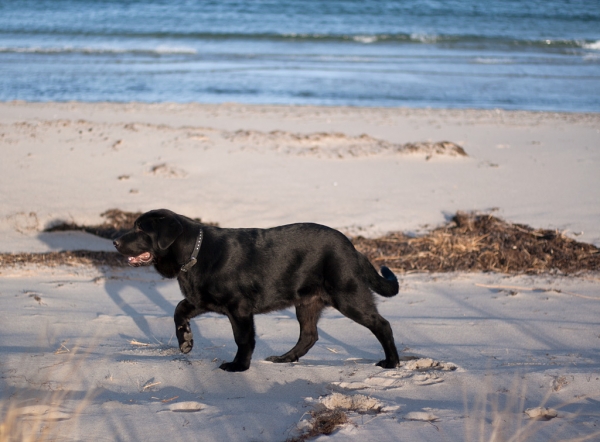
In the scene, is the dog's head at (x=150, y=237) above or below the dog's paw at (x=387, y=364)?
above

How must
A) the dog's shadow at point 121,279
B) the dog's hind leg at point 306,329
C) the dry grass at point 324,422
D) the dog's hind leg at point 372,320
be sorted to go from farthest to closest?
the dog's shadow at point 121,279 < the dog's hind leg at point 306,329 < the dog's hind leg at point 372,320 < the dry grass at point 324,422

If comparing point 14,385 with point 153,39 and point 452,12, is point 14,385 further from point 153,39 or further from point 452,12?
point 452,12

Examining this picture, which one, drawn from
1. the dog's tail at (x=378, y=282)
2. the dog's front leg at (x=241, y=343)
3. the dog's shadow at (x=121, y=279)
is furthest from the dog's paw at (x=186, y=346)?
the dog's tail at (x=378, y=282)

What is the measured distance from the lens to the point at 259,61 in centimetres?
2319

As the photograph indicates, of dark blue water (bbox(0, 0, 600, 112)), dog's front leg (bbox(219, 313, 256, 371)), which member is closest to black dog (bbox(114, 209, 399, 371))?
dog's front leg (bbox(219, 313, 256, 371))

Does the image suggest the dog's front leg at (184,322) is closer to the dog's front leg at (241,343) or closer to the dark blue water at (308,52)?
the dog's front leg at (241,343)

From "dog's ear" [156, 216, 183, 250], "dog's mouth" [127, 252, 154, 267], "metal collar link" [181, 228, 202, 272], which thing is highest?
"dog's ear" [156, 216, 183, 250]

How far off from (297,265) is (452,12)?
36.5 metres

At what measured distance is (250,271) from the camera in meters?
4.35

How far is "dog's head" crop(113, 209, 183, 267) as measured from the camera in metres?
4.33

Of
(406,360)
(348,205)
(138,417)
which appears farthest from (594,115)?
(138,417)

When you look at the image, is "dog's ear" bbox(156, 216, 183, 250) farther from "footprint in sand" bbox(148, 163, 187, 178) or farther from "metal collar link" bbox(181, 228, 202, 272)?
"footprint in sand" bbox(148, 163, 187, 178)

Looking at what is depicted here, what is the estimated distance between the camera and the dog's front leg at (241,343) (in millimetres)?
4254

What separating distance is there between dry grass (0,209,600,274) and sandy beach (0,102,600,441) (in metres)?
0.18
